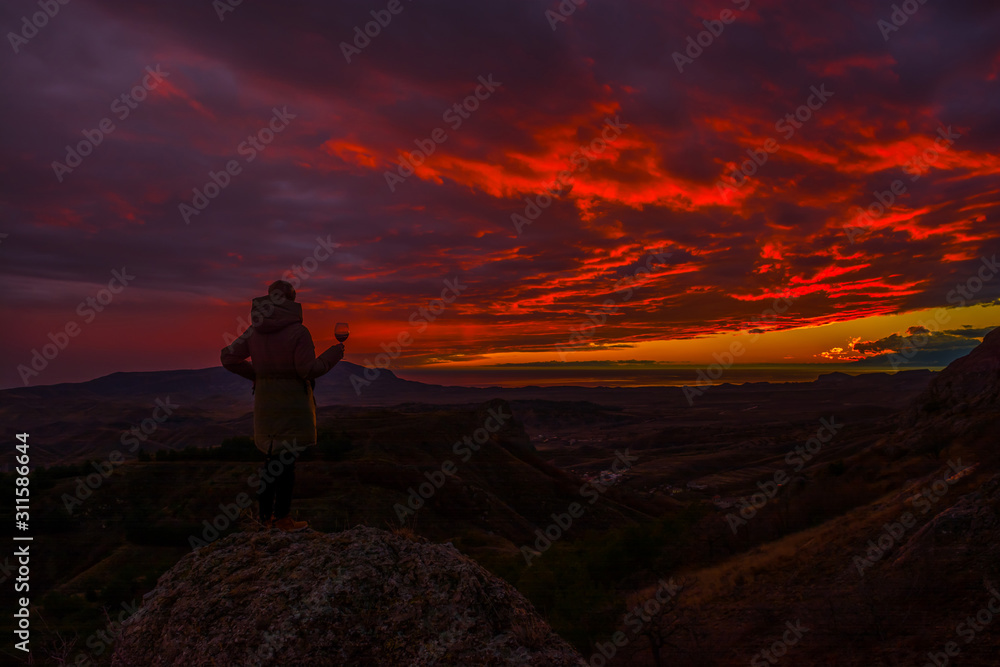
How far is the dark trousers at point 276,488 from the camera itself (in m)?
5.20

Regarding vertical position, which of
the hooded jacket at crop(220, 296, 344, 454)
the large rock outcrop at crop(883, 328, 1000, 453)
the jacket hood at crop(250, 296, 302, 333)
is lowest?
the large rock outcrop at crop(883, 328, 1000, 453)

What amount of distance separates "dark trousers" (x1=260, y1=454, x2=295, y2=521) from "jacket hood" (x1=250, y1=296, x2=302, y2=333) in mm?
1314

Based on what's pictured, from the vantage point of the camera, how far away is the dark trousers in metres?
5.20

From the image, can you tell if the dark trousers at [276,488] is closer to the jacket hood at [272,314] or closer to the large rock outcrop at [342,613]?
the large rock outcrop at [342,613]

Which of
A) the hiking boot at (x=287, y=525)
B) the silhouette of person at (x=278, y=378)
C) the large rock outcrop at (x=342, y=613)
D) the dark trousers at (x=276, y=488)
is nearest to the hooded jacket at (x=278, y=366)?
the silhouette of person at (x=278, y=378)

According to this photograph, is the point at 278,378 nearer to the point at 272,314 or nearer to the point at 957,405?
the point at 272,314

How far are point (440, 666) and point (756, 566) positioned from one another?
83.9 ft

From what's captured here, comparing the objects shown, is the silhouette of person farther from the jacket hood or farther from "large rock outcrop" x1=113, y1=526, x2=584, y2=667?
"large rock outcrop" x1=113, y1=526, x2=584, y2=667

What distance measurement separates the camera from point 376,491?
41656 millimetres

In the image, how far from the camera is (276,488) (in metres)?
5.27

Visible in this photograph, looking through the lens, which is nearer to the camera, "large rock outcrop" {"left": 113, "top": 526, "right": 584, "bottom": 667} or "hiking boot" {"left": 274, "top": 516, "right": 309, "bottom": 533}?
"large rock outcrop" {"left": 113, "top": 526, "right": 584, "bottom": 667}

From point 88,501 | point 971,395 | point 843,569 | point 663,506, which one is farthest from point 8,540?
point 971,395

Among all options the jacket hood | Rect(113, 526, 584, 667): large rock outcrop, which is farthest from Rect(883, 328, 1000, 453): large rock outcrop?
the jacket hood

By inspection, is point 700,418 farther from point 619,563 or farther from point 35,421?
point 35,421
